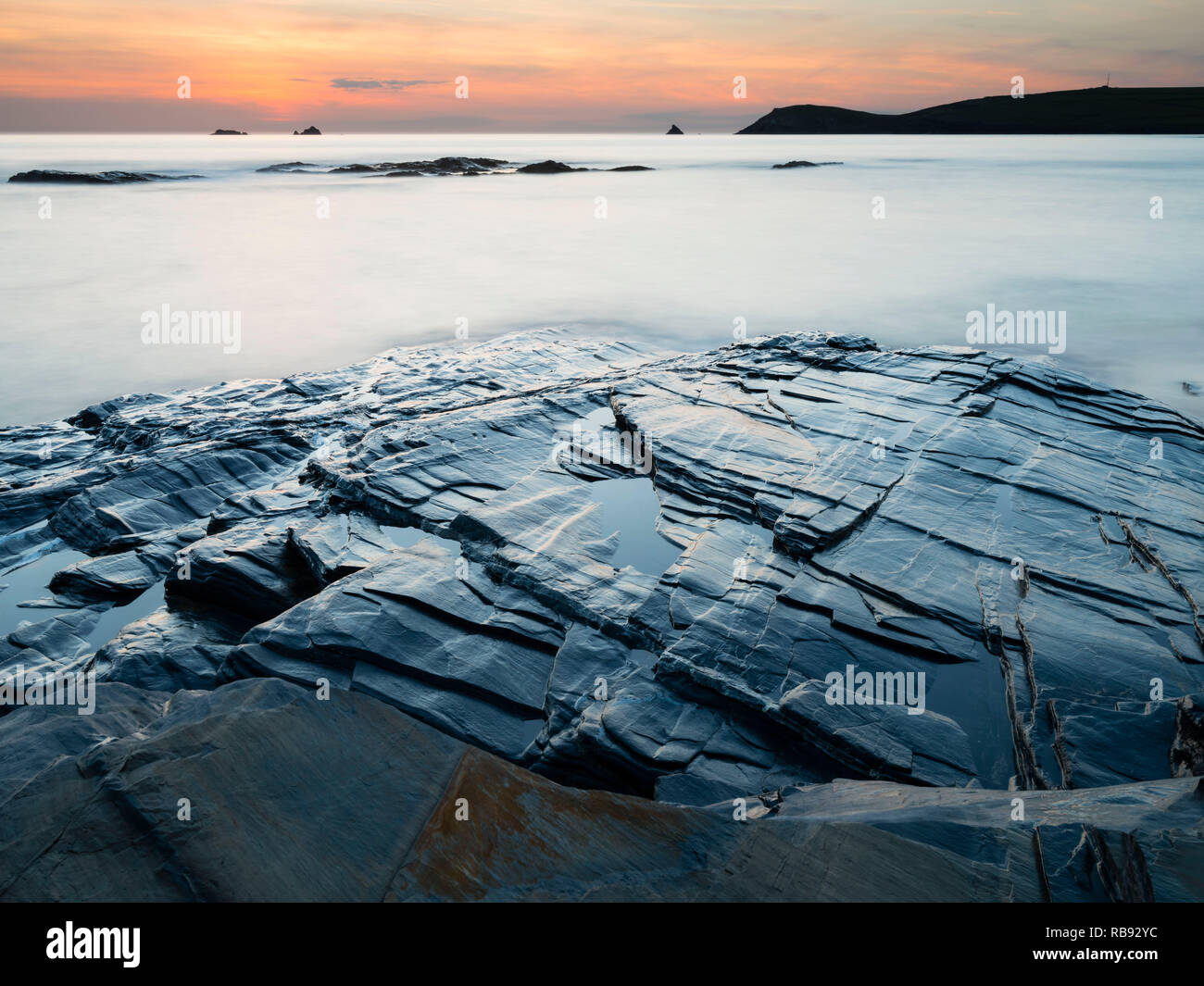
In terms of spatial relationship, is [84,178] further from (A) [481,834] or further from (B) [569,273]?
(A) [481,834]

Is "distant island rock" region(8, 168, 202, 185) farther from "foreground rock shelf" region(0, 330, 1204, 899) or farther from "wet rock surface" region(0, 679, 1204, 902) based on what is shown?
"wet rock surface" region(0, 679, 1204, 902)

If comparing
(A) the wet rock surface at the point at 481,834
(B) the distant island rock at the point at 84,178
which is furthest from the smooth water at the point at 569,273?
(A) the wet rock surface at the point at 481,834

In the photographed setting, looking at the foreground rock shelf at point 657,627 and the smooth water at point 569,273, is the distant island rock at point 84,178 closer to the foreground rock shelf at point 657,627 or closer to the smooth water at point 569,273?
the smooth water at point 569,273

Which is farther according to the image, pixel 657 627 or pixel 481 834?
pixel 657 627

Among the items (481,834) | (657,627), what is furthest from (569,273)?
(481,834)

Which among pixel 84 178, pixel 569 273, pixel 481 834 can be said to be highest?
pixel 84 178

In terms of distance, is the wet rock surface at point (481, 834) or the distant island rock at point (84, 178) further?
the distant island rock at point (84, 178)

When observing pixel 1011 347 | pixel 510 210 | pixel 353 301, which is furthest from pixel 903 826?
pixel 510 210
